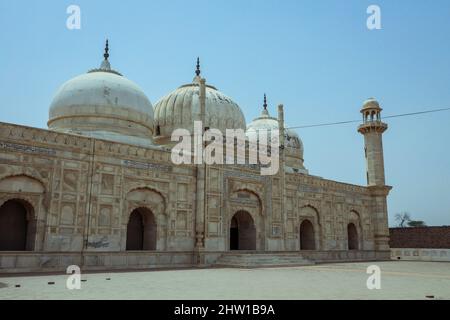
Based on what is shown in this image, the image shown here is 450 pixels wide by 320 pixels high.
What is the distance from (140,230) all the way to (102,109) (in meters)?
5.34

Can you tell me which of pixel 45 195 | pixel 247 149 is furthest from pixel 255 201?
pixel 45 195

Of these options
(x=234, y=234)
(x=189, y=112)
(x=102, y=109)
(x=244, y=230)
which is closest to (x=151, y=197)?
(x=102, y=109)

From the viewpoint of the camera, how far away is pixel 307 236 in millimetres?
23188

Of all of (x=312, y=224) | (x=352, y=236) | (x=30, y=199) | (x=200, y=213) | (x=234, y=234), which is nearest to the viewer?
(x=30, y=199)

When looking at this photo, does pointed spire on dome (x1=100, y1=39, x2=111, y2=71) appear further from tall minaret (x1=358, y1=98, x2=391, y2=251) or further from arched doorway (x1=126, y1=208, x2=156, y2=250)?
tall minaret (x1=358, y1=98, x2=391, y2=251)

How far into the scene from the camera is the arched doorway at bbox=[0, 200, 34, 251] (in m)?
14.3

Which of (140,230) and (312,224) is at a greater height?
(312,224)

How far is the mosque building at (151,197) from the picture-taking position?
1373cm

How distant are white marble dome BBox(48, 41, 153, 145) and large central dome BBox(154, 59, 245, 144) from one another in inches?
101

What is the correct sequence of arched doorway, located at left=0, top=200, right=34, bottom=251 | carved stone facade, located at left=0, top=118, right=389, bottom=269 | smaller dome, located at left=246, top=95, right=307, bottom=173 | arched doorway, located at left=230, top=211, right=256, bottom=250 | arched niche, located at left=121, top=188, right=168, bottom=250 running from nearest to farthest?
carved stone facade, located at left=0, top=118, right=389, bottom=269
arched doorway, located at left=0, top=200, right=34, bottom=251
arched niche, located at left=121, top=188, right=168, bottom=250
arched doorway, located at left=230, top=211, right=256, bottom=250
smaller dome, located at left=246, top=95, right=307, bottom=173

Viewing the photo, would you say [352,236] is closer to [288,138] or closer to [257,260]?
[288,138]

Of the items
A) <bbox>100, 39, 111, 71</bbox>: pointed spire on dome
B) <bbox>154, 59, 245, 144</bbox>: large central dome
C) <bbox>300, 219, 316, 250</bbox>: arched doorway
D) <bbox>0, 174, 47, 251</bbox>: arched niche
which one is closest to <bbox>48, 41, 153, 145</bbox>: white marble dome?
<bbox>100, 39, 111, 71</bbox>: pointed spire on dome
